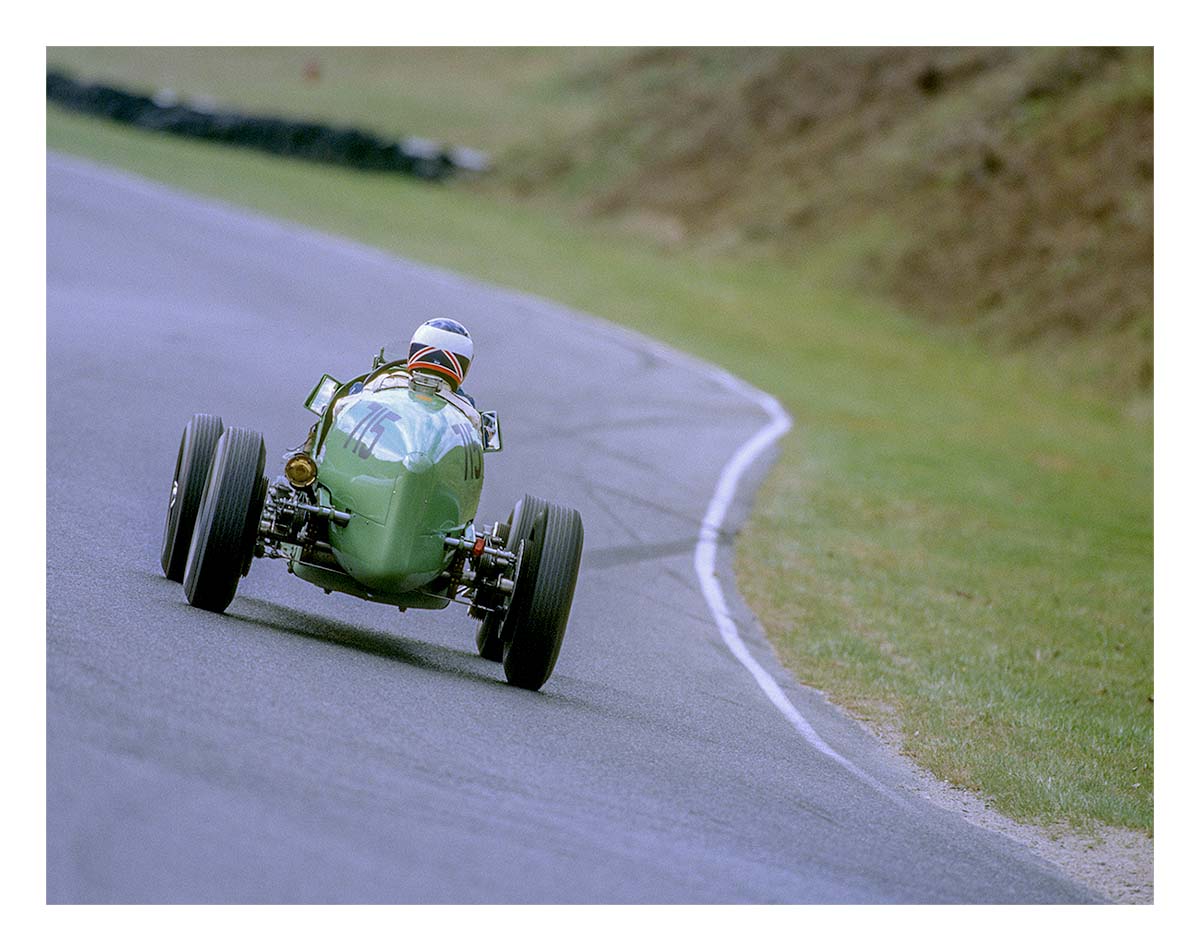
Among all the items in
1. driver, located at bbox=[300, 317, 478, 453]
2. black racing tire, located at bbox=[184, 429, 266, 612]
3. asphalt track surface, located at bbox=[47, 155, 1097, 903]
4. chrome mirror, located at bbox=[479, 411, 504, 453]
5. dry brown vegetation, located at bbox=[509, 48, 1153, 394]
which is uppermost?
dry brown vegetation, located at bbox=[509, 48, 1153, 394]

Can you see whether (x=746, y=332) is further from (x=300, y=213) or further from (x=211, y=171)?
(x=211, y=171)

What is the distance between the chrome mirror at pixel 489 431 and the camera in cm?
921

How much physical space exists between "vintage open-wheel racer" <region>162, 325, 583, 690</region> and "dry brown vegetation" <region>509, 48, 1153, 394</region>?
68.5 ft

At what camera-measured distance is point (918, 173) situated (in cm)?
3631

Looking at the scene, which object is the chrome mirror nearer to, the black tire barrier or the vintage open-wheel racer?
the vintage open-wheel racer

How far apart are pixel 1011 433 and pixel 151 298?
11.4m

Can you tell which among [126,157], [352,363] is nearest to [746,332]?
[352,363]

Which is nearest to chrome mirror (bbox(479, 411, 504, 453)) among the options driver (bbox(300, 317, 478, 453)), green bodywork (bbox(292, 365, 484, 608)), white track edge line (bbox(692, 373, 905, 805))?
driver (bbox(300, 317, 478, 453))

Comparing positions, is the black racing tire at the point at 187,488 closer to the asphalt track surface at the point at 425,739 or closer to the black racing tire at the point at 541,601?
the asphalt track surface at the point at 425,739

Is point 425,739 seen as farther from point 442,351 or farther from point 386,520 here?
point 442,351

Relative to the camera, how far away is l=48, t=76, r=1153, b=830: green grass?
35.2ft

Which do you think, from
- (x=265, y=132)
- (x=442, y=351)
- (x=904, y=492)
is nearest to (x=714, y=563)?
(x=904, y=492)

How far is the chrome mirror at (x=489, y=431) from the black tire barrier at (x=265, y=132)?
94.8 feet

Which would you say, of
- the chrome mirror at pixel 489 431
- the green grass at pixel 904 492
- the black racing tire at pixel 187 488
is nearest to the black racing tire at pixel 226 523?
the black racing tire at pixel 187 488
